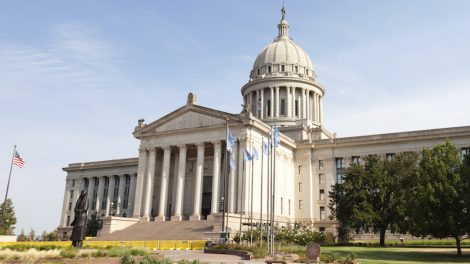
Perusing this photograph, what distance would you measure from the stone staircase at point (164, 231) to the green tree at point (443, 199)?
25.7m

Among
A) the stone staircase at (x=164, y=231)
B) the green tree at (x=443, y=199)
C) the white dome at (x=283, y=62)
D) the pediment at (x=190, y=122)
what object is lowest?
the stone staircase at (x=164, y=231)

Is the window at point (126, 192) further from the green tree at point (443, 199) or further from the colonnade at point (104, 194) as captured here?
the green tree at point (443, 199)

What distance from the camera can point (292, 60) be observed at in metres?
99.7

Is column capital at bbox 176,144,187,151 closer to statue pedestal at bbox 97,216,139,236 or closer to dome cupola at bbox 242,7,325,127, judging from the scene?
statue pedestal at bbox 97,216,139,236

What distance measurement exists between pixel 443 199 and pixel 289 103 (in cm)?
5743

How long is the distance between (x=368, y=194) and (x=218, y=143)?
2354 centimetres

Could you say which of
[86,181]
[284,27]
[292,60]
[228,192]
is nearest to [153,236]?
[228,192]

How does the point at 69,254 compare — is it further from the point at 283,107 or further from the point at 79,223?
the point at 283,107

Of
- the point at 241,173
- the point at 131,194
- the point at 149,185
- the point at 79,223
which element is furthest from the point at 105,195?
the point at 79,223

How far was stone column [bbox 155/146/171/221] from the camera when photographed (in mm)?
69312

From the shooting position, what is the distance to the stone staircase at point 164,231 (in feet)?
186

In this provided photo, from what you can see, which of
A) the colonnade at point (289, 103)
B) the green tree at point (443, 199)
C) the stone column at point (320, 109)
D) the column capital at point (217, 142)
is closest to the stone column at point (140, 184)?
the column capital at point (217, 142)

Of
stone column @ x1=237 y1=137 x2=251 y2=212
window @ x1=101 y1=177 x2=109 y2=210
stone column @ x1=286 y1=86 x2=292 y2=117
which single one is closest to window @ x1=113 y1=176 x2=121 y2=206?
window @ x1=101 y1=177 x2=109 y2=210

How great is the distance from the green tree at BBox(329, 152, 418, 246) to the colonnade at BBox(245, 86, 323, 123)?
3790 cm
